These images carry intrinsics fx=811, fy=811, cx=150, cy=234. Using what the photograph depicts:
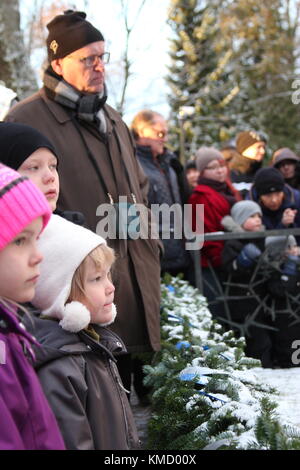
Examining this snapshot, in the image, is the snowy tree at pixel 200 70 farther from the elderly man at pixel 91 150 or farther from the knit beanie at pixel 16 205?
the knit beanie at pixel 16 205

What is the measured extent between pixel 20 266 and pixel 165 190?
4.76 meters

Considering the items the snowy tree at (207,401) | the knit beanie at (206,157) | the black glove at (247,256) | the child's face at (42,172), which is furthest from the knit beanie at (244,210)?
the child's face at (42,172)

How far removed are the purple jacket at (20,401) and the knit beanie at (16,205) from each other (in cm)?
21

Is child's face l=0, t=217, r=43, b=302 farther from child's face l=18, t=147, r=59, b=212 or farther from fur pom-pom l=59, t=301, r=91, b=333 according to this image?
child's face l=18, t=147, r=59, b=212

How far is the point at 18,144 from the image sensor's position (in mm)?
3100

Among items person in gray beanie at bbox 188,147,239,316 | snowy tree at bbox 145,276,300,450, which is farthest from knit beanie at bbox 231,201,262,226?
snowy tree at bbox 145,276,300,450

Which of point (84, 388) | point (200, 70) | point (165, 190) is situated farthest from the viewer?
point (200, 70)

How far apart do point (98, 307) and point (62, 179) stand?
1.53 metres

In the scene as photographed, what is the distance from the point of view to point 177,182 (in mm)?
7145

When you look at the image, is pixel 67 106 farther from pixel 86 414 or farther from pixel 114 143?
pixel 86 414

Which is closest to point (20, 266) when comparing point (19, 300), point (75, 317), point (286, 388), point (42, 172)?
point (19, 300)

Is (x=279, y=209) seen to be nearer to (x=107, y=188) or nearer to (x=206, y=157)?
(x=206, y=157)

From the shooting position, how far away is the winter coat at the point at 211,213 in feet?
23.5
